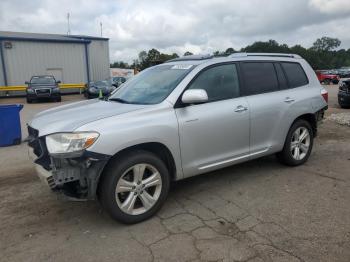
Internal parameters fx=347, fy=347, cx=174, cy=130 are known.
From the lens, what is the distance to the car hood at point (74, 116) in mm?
3588

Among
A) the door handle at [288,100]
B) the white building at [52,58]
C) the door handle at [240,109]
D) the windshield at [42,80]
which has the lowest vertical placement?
the door handle at [240,109]

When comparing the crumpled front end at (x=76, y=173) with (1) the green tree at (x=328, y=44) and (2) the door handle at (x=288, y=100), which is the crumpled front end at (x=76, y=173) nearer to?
(2) the door handle at (x=288, y=100)

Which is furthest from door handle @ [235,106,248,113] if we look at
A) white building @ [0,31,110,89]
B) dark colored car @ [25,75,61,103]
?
white building @ [0,31,110,89]

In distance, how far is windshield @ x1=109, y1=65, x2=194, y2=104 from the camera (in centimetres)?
423

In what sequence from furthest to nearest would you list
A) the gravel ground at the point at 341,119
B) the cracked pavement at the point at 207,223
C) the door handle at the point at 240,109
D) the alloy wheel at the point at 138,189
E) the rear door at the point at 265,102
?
1. the gravel ground at the point at 341,119
2. the rear door at the point at 265,102
3. the door handle at the point at 240,109
4. the alloy wheel at the point at 138,189
5. the cracked pavement at the point at 207,223

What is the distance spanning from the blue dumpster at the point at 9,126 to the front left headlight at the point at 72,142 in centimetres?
523

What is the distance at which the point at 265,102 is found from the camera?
4902 millimetres

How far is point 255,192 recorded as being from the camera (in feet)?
15.0

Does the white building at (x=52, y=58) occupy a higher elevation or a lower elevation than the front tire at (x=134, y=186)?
higher

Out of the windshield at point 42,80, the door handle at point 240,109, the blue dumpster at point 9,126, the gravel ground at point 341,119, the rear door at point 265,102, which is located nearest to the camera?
the door handle at point 240,109

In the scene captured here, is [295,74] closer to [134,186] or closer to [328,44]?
[134,186]

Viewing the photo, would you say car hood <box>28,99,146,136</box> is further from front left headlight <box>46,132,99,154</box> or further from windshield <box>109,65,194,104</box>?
windshield <box>109,65,194,104</box>

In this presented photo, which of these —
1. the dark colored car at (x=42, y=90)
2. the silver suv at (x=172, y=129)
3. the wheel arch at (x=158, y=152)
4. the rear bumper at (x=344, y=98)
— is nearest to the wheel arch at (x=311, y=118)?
the silver suv at (x=172, y=129)

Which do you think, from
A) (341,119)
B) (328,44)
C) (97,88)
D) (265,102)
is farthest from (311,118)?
(328,44)
